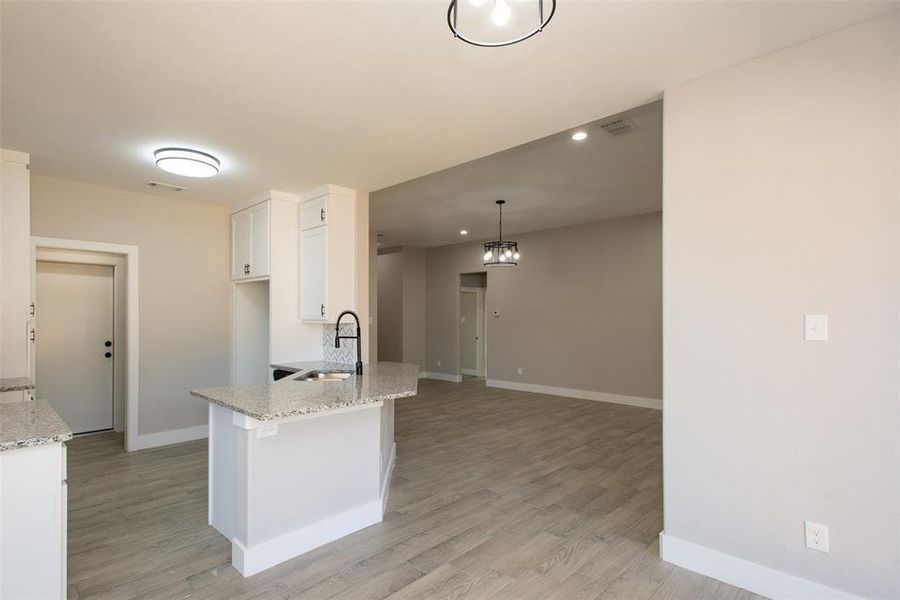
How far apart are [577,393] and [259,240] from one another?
5.25m

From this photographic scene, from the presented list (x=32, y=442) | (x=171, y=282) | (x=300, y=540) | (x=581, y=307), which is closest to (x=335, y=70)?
(x=32, y=442)

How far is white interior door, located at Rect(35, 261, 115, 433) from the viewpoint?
16.1 ft

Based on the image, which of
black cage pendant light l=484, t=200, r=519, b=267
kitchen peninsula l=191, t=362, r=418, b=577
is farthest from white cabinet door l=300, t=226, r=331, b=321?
black cage pendant light l=484, t=200, r=519, b=267

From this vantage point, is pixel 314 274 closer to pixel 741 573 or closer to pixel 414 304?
pixel 741 573

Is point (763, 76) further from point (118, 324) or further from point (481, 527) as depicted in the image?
point (118, 324)

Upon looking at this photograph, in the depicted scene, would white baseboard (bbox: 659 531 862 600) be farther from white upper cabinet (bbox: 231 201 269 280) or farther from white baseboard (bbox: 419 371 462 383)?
white baseboard (bbox: 419 371 462 383)

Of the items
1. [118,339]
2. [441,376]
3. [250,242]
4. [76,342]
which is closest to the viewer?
[250,242]

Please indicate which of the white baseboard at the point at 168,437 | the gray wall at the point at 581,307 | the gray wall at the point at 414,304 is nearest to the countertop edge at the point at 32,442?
the white baseboard at the point at 168,437

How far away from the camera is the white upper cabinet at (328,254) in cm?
447

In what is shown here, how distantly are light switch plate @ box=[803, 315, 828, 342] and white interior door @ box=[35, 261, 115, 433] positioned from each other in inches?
251

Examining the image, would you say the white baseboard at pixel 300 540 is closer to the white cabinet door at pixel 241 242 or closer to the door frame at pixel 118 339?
the white cabinet door at pixel 241 242

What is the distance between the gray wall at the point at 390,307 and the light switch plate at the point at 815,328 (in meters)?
7.82

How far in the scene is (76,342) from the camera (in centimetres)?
509

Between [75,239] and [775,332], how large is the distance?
18.0 feet
